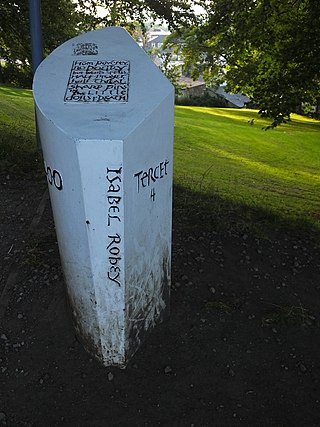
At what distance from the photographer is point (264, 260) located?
15.5 feet

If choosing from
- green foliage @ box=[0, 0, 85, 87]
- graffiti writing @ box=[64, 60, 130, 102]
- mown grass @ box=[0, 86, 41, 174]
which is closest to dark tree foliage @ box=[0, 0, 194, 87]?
green foliage @ box=[0, 0, 85, 87]

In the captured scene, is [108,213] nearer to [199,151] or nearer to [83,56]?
[83,56]

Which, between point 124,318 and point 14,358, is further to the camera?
point 14,358

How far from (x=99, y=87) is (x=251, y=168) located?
7771mm

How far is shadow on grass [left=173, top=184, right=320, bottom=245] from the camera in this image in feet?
17.0

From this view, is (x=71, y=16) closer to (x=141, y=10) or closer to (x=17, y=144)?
(x=141, y=10)

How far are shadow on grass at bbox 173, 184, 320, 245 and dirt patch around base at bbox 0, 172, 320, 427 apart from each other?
295mm

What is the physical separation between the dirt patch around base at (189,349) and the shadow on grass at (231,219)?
0.30 m

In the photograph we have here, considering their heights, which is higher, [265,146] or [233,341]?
[233,341]

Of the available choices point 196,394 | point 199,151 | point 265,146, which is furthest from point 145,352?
point 265,146

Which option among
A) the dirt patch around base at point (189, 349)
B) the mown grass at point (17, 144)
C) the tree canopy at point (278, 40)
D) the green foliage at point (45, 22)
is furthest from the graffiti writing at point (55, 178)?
the green foliage at point (45, 22)

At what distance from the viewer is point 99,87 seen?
10.4ft

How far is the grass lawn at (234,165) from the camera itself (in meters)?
5.98

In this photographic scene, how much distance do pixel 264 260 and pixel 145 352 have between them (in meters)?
1.75
